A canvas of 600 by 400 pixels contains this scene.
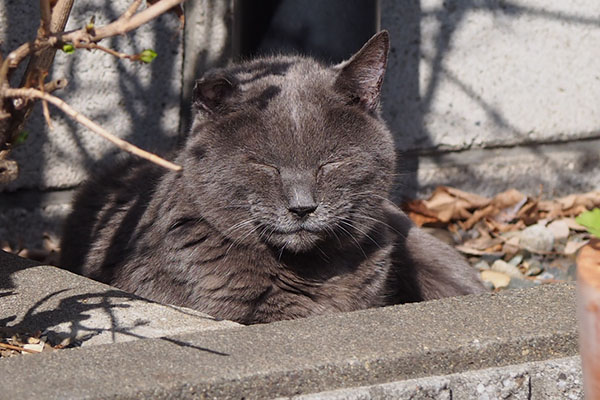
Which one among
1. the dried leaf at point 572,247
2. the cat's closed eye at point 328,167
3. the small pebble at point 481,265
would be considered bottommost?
the small pebble at point 481,265

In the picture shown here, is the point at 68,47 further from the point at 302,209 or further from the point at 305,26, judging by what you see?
the point at 305,26

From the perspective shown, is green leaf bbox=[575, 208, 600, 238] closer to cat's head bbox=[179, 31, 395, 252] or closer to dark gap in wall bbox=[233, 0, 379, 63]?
cat's head bbox=[179, 31, 395, 252]

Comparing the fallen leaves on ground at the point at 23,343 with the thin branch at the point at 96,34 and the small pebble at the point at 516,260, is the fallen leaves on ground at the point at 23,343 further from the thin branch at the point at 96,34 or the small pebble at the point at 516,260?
the small pebble at the point at 516,260

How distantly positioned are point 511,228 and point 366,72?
1.61 m

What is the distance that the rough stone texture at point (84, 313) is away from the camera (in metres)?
2.47

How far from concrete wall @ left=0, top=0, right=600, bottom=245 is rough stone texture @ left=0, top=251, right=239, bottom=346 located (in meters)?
1.23

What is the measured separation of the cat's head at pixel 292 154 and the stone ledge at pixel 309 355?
17.3 inches

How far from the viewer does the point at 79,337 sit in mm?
2453

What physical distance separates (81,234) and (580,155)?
237 cm

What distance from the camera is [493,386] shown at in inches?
87.4

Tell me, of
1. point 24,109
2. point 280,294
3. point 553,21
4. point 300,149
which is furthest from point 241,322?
point 553,21

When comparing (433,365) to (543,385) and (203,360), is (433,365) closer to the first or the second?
(543,385)

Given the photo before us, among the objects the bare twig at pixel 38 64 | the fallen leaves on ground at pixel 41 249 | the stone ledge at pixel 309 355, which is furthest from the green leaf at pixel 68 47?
the fallen leaves on ground at pixel 41 249

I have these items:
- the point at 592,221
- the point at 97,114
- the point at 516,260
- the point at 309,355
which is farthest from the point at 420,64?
the point at 592,221
